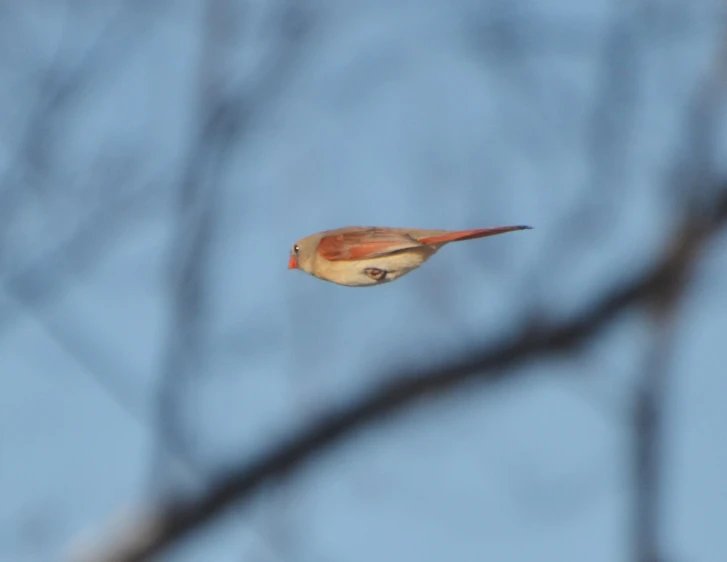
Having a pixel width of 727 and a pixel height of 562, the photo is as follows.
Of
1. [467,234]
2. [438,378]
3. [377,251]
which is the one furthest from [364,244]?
[438,378]

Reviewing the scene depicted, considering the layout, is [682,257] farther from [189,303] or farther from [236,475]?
[189,303]

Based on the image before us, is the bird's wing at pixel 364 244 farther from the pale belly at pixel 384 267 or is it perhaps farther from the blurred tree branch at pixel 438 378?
the blurred tree branch at pixel 438 378

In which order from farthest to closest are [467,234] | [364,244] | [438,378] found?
[438,378]
[364,244]
[467,234]

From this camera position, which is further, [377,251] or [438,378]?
[438,378]

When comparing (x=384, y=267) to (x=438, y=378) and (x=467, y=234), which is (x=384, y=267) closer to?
(x=467, y=234)

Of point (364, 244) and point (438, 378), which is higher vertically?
point (364, 244)

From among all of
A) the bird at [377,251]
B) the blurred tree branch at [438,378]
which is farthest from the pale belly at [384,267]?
the blurred tree branch at [438,378]
